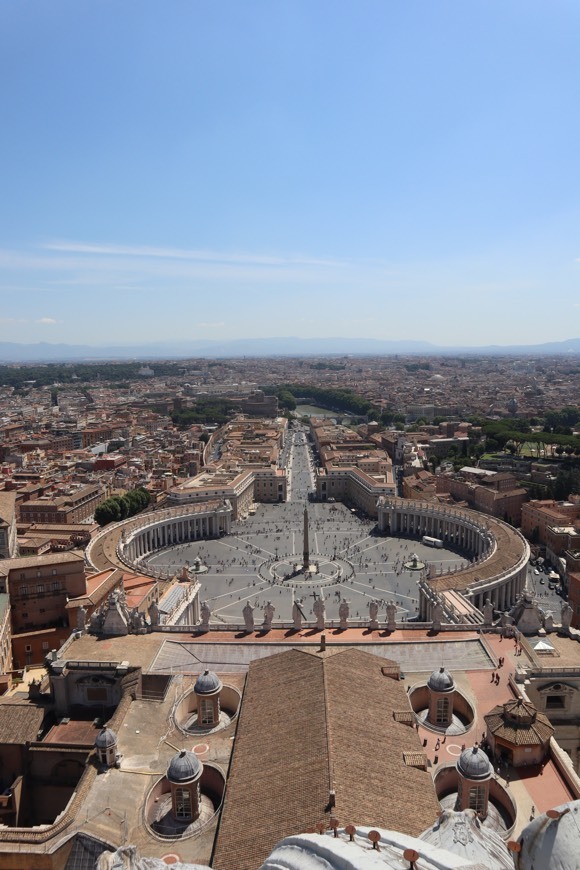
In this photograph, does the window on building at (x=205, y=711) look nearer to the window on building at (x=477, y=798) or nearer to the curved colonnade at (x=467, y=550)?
the window on building at (x=477, y=798)

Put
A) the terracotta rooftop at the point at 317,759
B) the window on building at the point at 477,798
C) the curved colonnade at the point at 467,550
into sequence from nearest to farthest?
1. the terracotta rooftop at the point at 317,759
2. the window on building at the point at 477,798
3. the curved colonnade at the point at 467,550

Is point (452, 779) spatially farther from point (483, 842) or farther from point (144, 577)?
point (144, 577)

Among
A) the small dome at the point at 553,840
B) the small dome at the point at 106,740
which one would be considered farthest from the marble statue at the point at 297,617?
the small dome at the point at 553,840

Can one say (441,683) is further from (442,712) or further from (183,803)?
(183,803)

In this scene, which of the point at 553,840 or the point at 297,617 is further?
the point at 297,617

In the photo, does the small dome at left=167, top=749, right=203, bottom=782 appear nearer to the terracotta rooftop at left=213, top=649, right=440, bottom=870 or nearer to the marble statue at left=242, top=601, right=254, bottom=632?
the terracotta rooftop at left=213, top=649, right=440, bottom=870

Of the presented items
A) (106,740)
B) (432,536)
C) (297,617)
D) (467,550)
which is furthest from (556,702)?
(432,536)
